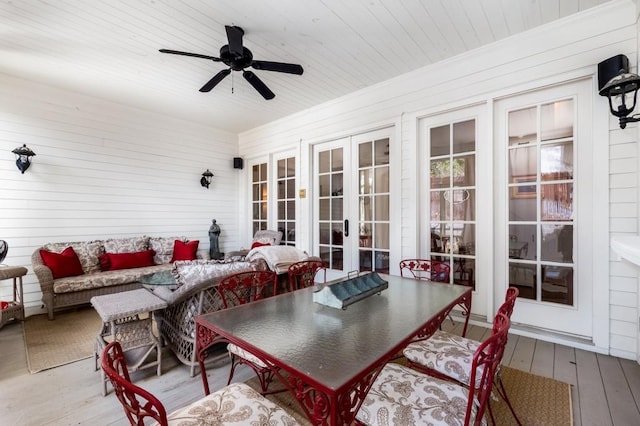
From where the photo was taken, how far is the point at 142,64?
3391 millimetres

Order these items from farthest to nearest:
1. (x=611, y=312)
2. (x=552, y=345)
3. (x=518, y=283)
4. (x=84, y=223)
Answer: (x=84, y=223) < (x=518, y=283) < (x=552, y=345) < (x=611, y=312)

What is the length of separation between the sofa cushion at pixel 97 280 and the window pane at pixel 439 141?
4.10m

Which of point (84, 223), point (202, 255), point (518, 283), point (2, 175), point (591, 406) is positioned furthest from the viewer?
point (202, 255)

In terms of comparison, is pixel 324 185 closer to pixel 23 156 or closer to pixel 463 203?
pixel 463 203

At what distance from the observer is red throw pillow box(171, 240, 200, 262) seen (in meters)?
4.82

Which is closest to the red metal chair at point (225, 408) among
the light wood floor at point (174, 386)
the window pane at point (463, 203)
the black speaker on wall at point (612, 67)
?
the light wood floor at point (174, 386)

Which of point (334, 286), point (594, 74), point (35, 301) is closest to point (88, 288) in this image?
point (35, 301)

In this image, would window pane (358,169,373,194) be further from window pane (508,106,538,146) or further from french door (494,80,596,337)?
window pane (508,106,538,146)

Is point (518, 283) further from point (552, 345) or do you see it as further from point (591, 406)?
point (591, 406)

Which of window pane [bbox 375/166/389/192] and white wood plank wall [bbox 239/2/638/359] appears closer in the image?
white wood plank wall [bbox 239/2/638/359]

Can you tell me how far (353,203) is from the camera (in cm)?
430

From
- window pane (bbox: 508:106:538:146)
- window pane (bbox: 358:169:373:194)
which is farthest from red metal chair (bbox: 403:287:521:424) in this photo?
window pane (bbox: 358:169:373:194)

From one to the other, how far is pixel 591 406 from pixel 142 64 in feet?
16.3

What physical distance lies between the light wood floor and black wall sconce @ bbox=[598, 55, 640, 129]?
6.23 ft
